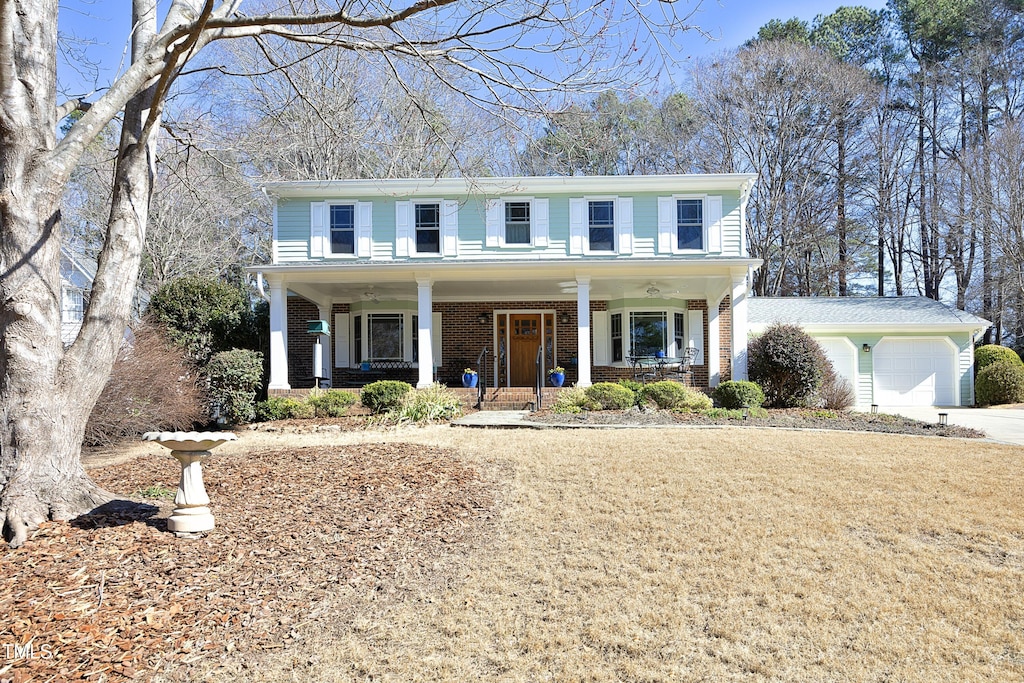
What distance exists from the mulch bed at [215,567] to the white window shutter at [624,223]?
10.0 m

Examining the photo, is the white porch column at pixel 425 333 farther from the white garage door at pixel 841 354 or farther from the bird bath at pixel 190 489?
the white garage door at pixel 841 354

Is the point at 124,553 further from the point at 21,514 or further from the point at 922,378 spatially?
the point at 922,378

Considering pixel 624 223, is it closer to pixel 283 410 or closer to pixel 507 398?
pixel 507 398

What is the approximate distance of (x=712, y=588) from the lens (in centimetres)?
458

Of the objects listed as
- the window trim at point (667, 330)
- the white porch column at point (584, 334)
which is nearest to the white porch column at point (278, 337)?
the white porch column at point (584, 334)

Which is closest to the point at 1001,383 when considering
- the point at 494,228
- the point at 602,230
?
the point at 602,230

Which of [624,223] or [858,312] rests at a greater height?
[624,223]

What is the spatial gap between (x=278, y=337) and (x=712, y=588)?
41.1ft

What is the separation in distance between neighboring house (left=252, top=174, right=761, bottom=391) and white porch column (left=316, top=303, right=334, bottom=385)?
0.05 m

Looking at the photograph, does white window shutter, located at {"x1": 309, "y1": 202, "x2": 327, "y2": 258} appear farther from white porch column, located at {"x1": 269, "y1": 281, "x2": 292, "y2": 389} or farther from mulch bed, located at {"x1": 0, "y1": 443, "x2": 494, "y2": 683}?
mulch bed, located at {"x1": 0, "y1": 443, "x2": 494, "y2": 683}

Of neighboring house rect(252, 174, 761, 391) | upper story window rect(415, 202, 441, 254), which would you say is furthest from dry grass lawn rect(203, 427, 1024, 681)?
Result: upper story window rect(415, 202, 441, 254)

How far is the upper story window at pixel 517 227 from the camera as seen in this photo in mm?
16094

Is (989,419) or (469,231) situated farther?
(469,231)

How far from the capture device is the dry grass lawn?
3.64m
